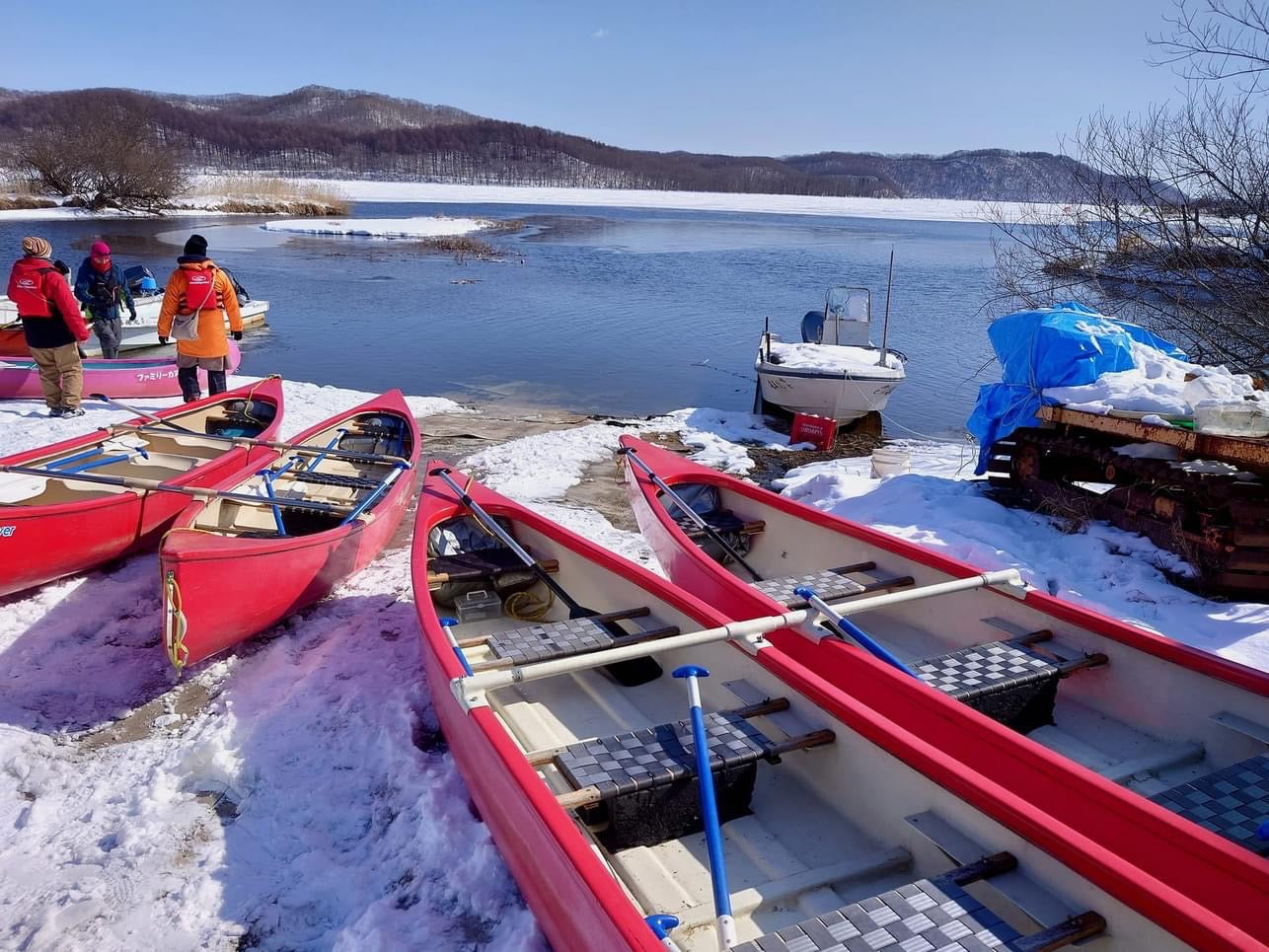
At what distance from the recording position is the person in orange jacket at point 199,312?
8.40 metres

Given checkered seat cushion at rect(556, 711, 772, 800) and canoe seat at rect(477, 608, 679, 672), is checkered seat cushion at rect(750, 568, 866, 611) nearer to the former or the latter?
canoe seat at rect(477, 608, 679, 672)

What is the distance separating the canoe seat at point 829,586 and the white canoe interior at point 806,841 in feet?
2.40

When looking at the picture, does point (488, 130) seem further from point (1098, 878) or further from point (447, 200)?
point (1098, 878)

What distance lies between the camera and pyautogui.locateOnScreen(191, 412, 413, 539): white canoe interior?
5547 mm

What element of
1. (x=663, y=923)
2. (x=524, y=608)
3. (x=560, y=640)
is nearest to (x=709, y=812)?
(x=663, y=923)

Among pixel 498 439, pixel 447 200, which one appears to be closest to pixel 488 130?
pixel 447 200

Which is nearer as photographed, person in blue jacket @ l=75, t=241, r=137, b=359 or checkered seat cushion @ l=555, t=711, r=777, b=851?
checkered seat cushion @ l=555, t=711, r=777, b=851

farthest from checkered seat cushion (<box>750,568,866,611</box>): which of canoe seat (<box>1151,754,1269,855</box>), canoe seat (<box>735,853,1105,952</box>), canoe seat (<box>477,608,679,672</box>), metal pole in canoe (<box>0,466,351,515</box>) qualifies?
metal pole in canoe (<box>0,466,351,515</box>)

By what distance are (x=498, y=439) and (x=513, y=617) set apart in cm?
521

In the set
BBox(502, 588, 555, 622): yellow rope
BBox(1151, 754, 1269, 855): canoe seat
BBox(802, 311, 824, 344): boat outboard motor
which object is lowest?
BBox(502, 588, 555, 622): yellow rope

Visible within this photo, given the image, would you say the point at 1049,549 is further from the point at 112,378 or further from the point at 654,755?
the point at 112,378

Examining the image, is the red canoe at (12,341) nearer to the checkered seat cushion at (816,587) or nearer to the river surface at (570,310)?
the river surface at (570,310)

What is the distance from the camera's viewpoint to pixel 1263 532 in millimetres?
5098

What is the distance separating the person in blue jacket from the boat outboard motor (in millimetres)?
10396
